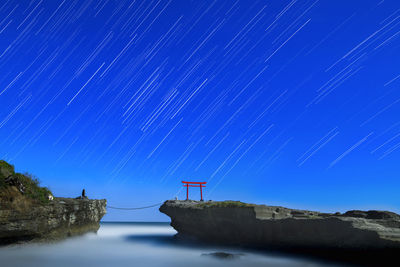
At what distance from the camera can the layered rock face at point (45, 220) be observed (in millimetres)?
20766

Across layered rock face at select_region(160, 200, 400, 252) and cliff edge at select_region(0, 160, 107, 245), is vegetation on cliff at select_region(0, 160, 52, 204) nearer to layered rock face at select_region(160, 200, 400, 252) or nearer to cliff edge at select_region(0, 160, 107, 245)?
cliff edge at select_region(0, 160, 107, 245)

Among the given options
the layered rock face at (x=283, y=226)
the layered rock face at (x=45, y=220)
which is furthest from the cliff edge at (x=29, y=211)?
the layered rock face at (x=283, y=226)

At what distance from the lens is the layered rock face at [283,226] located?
2094 cm

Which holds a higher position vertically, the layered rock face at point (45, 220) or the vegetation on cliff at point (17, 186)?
the vegetation on cliff at point (17, 186)

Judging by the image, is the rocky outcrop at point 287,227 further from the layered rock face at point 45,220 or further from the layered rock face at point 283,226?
the layered rock face at point 45,220

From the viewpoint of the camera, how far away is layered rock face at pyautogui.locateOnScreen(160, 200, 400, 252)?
68.7 feet

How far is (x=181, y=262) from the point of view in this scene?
22438mm

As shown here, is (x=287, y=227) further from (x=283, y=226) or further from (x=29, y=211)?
(x=29, y=211)

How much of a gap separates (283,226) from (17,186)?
23584mm

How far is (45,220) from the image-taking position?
79.0ft

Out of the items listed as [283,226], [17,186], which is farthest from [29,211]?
[283,226]

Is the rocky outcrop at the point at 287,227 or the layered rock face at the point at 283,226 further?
the layered rock face at the point at 283,226

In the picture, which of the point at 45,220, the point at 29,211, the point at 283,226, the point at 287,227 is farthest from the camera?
the point at 283,226

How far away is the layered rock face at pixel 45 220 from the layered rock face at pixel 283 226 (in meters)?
13.6
